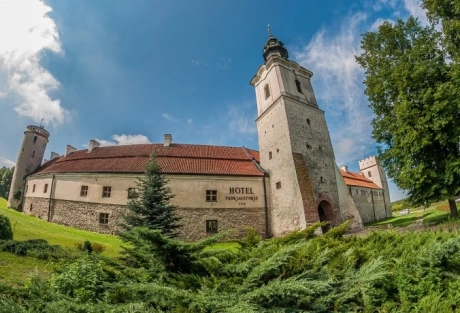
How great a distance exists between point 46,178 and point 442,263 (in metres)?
27.6

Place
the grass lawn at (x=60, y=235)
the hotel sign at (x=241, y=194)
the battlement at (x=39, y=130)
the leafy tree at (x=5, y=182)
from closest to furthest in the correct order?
the grass lawn at (x=60, y=235), the hotel sign at (x=241, y=194), the battlement at (x=39, y=130), the leafy tree at (x=5, y=182)

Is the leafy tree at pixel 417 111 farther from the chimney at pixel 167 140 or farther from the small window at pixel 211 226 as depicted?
the chimney at pixel 167 140

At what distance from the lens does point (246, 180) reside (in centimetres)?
2105

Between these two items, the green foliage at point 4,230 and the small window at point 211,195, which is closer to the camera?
the green foliage at point 4,230

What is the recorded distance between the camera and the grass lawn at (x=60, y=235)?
13469 millimetres

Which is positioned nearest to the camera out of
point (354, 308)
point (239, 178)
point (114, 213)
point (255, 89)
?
point (354, 308)

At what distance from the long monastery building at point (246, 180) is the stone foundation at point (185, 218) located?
77 millimetres

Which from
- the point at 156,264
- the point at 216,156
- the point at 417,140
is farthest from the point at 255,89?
the point at 156,264

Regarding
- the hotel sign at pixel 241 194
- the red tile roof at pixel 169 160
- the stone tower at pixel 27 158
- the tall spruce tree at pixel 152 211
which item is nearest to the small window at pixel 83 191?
the red tile roof at pixel 169 160

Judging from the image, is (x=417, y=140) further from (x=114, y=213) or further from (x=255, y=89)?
(x=114, y=213)

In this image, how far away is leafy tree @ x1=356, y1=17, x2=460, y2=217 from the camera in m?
12.3

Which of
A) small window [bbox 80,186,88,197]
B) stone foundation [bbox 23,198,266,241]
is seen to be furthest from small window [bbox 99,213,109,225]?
small window [bbox 80,186,88,197]

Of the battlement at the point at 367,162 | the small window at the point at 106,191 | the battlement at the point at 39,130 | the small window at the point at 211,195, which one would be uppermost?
the battlement at the point at 39,130

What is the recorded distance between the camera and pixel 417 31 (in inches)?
578
